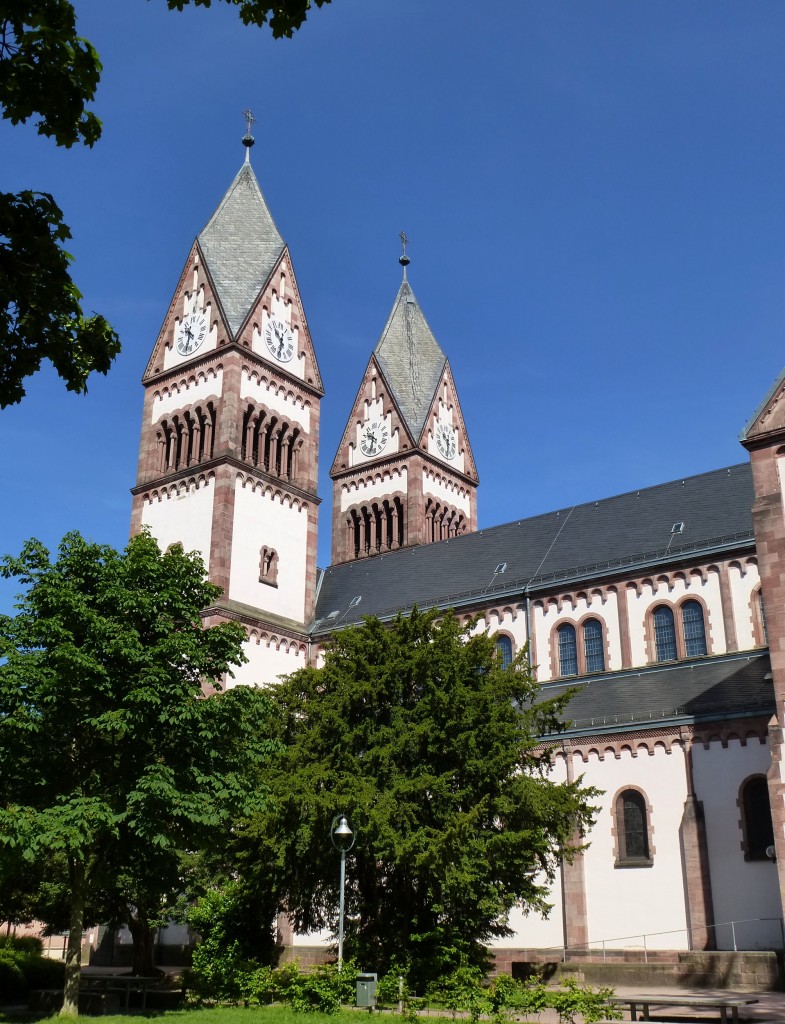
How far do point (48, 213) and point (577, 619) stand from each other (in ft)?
107

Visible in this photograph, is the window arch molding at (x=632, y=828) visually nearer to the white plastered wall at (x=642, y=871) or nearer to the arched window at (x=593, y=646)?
the white plastered wall at (x=642, y=871)

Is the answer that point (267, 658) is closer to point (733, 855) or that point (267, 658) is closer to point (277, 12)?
point (733, 855)

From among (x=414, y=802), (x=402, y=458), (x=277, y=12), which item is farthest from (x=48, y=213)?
(x=402, y=458)

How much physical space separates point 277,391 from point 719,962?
31678 mm

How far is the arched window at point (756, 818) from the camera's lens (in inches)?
1104

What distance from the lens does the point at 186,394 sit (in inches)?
1916

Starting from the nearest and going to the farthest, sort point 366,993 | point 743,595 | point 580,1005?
point 580,1005 < point 366,993 < point 743,595

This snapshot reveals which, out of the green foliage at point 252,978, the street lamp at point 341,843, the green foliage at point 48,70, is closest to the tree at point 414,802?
the street lamp at point 341,843

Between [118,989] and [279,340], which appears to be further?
[279,340]

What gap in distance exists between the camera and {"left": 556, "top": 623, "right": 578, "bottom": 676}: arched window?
38.5 meters

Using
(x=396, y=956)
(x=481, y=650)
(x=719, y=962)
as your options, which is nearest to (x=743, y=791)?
(x=719, y=962)

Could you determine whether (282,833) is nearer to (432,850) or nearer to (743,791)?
(432,850)

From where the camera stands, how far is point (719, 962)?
24.4 meters

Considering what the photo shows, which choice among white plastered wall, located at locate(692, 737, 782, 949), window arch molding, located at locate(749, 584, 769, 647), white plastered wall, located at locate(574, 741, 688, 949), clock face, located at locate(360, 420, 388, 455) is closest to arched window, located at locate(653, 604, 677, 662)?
window arch molding, located at locate(749, 584, 769, 647)
